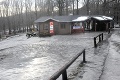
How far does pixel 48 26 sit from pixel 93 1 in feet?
175

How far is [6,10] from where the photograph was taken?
88.6 meters

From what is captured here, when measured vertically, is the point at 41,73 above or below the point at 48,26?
below

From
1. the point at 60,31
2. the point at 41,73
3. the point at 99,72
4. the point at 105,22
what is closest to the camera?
the point at 99,72

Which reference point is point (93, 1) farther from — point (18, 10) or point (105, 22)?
point (105, 22)

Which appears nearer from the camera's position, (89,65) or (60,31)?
(89,65)

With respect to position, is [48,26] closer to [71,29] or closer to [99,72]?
[71,29]

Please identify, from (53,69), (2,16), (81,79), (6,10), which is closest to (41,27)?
(53,69)

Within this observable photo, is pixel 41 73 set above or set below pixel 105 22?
below

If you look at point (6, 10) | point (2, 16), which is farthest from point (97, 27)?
point (2, 16)

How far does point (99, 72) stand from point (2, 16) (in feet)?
292

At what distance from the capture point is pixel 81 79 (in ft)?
32.5

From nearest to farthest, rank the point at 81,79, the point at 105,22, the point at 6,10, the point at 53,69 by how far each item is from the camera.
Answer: the point at 81,79, the point at 53,69, the point at 105,22, the point at 6,10

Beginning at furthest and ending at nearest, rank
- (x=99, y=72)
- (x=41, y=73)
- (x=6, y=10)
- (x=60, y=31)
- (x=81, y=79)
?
1. (x=6, y=10)
2. (x=60, y=31)
3. (x=41, y=73)
4. (x=99, y=72)
5. (x=81, y=79)

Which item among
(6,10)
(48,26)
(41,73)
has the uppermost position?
(6,10)
